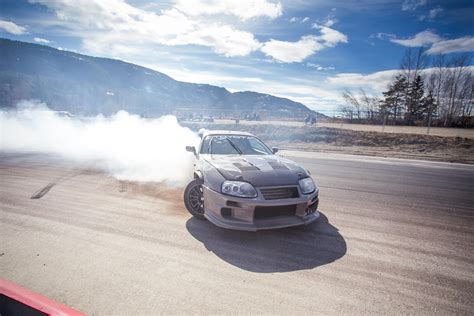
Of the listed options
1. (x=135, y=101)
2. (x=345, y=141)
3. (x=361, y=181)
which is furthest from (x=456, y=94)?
(x=135, y=101)

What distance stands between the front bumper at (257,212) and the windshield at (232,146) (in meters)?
1.38

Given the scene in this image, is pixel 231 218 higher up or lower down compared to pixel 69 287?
higher up

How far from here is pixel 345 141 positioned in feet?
59.5

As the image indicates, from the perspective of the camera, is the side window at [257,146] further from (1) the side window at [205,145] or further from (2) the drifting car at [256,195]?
(2) the drifting car at [256,195]

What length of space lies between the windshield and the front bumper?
4.54ft

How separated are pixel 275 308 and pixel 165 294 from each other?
1021 millimetres

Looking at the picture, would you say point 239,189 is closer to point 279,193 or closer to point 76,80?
point 279,193

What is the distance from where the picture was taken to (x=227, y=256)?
3180mm

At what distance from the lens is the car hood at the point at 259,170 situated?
3.60m

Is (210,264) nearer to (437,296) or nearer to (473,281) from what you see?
(437,296)

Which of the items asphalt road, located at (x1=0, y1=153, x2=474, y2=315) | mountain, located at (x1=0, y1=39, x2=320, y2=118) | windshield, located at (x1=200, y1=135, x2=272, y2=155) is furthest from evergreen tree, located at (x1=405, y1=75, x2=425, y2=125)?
mountain, located at (x1=0, y1=39, x2=320, y2=118)

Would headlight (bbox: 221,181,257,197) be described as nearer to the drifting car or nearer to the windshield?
the drifting car

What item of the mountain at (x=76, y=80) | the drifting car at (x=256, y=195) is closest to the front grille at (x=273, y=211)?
the drifting car at (x=256, y=195)

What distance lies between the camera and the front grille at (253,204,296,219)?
3.47 meters
